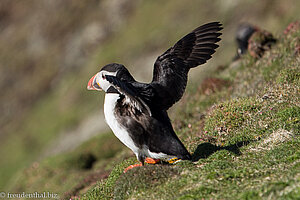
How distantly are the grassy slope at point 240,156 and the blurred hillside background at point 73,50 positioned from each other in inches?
584

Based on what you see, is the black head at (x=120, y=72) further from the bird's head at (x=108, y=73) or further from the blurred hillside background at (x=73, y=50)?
the blurred hillside background at (x=73, y=50)

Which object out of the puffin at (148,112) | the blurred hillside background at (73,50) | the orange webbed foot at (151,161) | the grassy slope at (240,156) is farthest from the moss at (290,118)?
the blurred hillside background at (73,50)

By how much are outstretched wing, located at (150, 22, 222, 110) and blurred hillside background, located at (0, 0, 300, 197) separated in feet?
54.8

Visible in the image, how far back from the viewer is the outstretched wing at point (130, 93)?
8.37 metres

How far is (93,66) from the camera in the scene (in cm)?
5012

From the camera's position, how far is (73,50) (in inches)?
2453

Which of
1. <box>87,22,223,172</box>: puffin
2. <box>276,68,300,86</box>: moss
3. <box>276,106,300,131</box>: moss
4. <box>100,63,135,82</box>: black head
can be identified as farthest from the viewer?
<box>276,68,300,86</box>: moss

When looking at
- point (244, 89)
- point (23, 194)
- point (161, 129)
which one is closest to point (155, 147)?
point (161, 129)

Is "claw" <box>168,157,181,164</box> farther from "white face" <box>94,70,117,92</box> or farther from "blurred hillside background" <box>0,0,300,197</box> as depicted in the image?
"blurred hillside background" <box>0,0,300,197</box>

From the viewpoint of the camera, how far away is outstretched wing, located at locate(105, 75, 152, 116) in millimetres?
8367

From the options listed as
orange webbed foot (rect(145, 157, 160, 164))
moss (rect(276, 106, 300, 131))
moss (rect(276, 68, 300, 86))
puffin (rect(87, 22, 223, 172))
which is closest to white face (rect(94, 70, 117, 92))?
puffin (rect(87, 22, 223, 172))

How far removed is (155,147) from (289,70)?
6.47 metres

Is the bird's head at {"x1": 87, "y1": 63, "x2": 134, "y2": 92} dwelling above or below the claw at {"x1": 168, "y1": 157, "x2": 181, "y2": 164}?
above

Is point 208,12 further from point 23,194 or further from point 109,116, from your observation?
point 109,116
